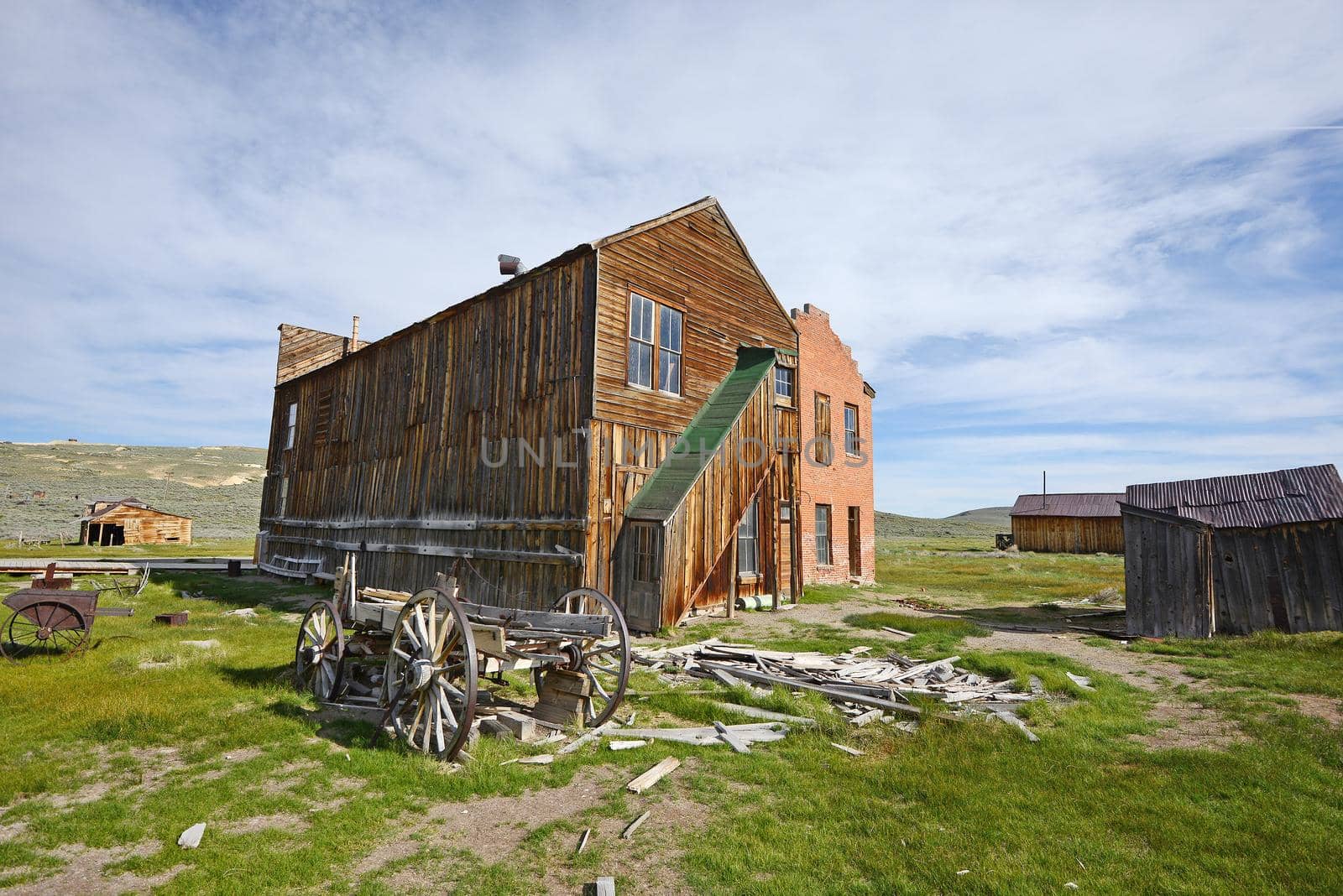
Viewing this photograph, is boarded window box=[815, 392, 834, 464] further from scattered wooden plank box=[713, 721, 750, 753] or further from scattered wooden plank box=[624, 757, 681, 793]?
scattered wooden plank box=[624, 757, 681, 793]

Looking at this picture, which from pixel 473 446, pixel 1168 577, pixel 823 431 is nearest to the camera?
pixel 1168 577

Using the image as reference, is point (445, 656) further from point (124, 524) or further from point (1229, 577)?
A: point (124, 524)

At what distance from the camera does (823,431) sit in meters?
23.3

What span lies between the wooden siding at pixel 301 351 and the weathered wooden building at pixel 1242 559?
27.4 m

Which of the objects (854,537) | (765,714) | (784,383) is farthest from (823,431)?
(765,714)

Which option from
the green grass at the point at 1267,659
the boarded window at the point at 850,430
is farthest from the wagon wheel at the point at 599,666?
the boarded window at the point at 850,430

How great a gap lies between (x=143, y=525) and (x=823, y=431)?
45.3 m

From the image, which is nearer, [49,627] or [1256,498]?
[49,627]

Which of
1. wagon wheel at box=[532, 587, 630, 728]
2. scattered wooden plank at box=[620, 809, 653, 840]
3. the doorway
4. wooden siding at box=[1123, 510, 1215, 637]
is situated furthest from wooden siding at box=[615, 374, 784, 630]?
the doorway

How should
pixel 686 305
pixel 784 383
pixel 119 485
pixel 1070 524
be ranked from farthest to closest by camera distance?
1. pixel 119 485
2. pixel 1070 524
3. pixel 784 383
4. pixel 686 305

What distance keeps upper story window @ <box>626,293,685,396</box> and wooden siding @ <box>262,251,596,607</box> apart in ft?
4.41

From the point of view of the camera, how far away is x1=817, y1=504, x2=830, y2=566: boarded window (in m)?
23.2

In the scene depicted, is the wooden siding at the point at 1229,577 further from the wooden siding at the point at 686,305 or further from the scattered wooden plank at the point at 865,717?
the wooden siding at the point at 686,305

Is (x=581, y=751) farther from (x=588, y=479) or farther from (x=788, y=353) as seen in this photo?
(x=788, y=353)
